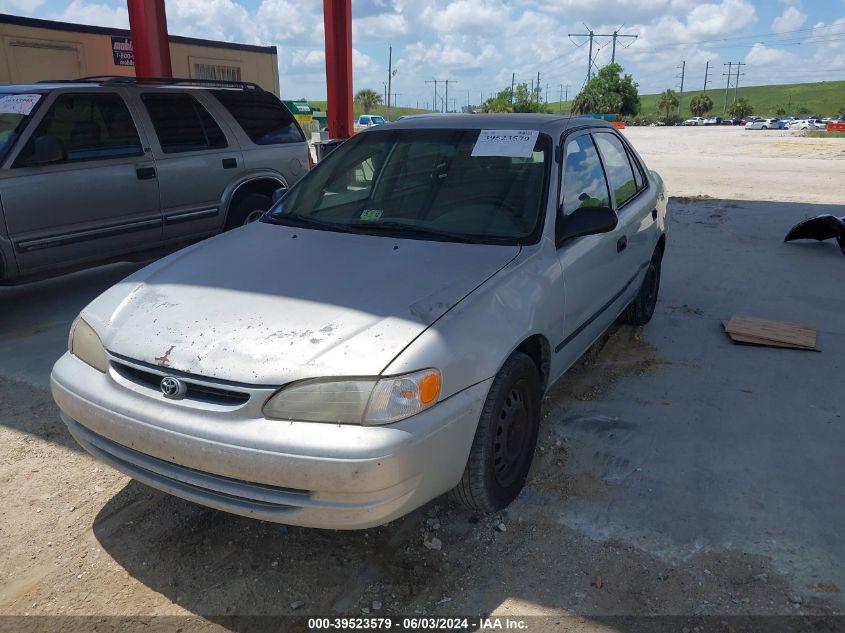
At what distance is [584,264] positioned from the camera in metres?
3.46

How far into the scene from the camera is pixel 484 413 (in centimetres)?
259

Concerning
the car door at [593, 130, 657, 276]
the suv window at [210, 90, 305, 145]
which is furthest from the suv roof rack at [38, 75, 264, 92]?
the car door at [593, 130, 657, 276]

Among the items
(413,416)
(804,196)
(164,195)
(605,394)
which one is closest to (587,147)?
(605,394)

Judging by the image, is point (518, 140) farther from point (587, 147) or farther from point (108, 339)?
point (108, 339)

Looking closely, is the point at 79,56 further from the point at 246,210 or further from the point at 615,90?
the point at 615,90

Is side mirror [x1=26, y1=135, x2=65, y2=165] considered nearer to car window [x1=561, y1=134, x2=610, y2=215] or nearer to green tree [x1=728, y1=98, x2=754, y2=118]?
car window [x1=561, y1=134, x2=610, y2=215]

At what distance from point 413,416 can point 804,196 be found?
1327cm

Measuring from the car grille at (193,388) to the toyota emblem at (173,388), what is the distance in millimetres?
14

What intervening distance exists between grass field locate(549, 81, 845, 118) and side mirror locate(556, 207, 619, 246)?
122272mm

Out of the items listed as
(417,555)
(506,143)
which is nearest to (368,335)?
(417,555)

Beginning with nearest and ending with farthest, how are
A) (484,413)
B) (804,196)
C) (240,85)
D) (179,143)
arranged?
(484,413), (179,143), (240,85), (804,196)

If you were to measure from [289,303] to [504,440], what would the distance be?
41.4 inches

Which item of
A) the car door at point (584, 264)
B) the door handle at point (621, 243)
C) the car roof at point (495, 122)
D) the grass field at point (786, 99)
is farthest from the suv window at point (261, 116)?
the grass field at point (786, 99)

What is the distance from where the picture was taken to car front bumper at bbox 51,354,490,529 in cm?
216
